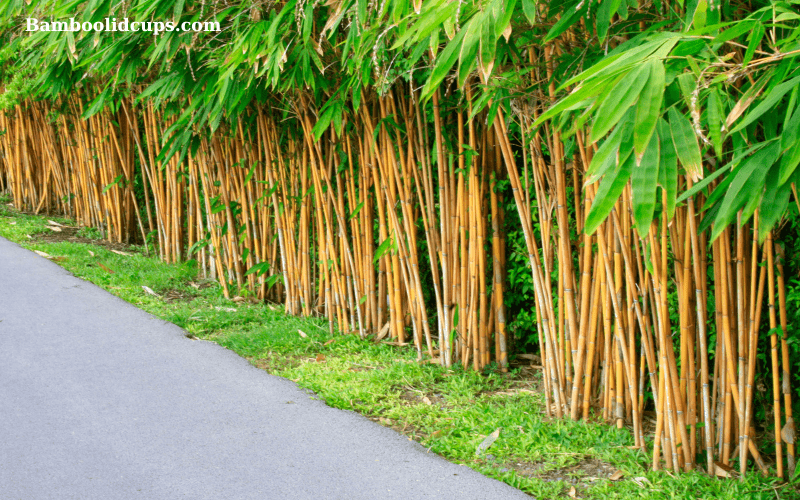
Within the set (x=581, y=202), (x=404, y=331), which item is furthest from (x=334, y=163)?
(x=581, y=202)

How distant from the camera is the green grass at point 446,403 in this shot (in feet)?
5.61

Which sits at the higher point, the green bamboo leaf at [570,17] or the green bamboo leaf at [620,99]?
the green bamboo leaf at [570,17]

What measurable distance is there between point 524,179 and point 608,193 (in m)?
1.26

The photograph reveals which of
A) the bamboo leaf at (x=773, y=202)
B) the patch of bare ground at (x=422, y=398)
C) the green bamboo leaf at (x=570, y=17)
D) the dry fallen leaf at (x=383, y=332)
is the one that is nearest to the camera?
the bamboo leaf at (x=773, y=202)

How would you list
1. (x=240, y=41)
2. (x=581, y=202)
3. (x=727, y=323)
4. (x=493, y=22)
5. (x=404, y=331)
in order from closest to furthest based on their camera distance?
(x=493, y=22), (x=727, y=323), (x=581, y=202), (x=240, y=41), (x=404, y=331)

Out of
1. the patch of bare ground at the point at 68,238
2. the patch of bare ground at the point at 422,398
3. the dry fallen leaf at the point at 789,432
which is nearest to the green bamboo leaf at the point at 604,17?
the dry fallen leaf at the point at 789,432

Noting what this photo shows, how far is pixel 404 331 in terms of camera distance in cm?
281

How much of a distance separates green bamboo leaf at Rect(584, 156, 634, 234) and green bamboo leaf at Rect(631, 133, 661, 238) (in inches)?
0.5

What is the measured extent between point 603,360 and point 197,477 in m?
1.23

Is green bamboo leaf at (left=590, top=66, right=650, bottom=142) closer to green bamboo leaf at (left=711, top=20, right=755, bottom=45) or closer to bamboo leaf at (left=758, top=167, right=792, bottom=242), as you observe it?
green bamboo leaf at (left=711, top=20, right=755, bottom=45)

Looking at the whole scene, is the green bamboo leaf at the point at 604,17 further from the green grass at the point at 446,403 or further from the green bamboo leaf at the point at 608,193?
the green grass at the point at 446,403

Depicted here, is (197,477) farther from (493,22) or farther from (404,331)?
(493,22)

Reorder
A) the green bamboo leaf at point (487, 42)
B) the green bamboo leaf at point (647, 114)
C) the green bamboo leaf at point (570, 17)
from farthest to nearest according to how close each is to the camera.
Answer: the green bamboo leaf at point (570, 17) → the green bamboo leaf at point (487, 42) → the green bamboo leaf at point (647, 114)

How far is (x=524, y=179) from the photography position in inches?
89.9
